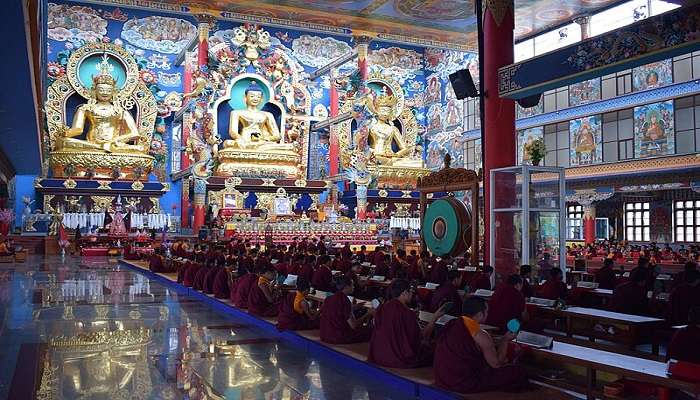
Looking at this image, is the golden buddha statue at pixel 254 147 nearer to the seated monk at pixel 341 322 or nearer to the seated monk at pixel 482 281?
the seated monk at pixel 482 281

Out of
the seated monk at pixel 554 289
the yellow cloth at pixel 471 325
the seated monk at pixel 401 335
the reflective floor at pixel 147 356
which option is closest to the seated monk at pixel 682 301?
the seated monk at pixel 554 289

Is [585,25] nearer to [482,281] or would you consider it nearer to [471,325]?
[482,281]

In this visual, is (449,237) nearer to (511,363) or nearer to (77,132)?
(511,363)

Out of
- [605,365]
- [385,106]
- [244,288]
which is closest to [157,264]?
[244,288]

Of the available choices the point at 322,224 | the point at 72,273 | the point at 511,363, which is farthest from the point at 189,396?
the point at 322,224


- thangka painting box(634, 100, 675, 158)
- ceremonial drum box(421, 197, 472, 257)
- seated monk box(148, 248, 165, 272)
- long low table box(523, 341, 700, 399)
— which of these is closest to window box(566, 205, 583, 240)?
thangka painting box(634, 100, 675, 158)

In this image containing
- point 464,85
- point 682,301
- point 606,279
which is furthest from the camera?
point 464,85

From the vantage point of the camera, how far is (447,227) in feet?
38.1

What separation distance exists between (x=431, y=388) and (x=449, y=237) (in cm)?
645

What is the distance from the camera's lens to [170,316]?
30.8 feet

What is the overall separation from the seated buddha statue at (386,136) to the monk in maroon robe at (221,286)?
17616 millimetres

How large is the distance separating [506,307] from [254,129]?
2124cm

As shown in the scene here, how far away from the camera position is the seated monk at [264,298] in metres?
8.99

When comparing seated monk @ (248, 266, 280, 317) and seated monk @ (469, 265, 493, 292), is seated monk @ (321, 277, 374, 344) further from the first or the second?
seated monk @ (469, 265, 493, 292)
